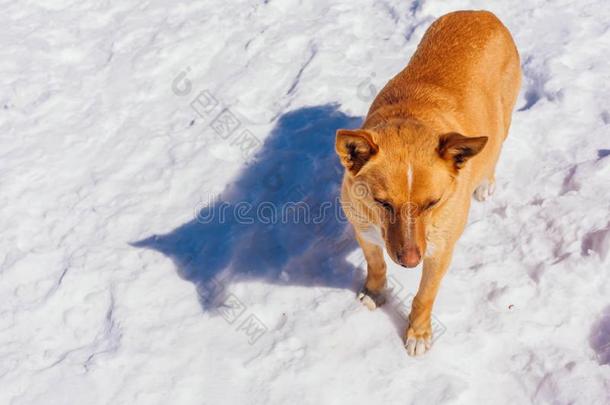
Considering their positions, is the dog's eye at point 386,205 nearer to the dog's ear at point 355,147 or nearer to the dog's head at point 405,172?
the dog's head at point 405,172

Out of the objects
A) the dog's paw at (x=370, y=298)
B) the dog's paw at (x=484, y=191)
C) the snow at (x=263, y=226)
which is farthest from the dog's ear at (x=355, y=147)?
the dog's paw at (x=484, y=191)

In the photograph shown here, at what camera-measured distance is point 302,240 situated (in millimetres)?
4656

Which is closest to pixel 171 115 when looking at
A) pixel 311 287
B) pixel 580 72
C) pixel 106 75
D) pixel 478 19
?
pixel 106 75

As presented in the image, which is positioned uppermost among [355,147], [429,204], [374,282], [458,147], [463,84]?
[355,147]

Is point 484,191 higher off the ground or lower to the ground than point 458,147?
lower

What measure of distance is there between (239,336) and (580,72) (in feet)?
14.8

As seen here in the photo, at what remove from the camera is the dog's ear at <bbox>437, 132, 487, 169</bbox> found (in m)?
2.94

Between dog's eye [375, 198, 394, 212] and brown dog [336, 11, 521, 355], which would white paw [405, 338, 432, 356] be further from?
dog's eye [375, 198, 394, 212]

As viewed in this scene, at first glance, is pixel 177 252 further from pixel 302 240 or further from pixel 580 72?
pixel 580 72

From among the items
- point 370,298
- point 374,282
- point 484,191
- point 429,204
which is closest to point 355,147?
point 429,204

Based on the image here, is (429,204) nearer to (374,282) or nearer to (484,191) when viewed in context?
(374,282)

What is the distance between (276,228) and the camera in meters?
4.77

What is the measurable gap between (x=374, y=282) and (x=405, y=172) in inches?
54.1

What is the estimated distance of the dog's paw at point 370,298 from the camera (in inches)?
162
